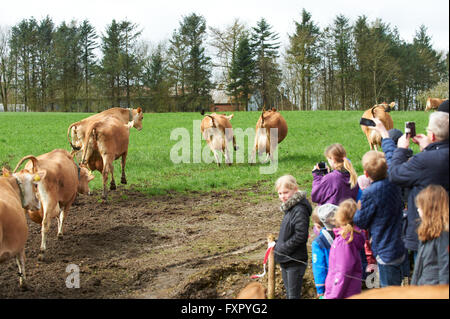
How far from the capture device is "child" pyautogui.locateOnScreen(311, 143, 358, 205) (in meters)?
5.27

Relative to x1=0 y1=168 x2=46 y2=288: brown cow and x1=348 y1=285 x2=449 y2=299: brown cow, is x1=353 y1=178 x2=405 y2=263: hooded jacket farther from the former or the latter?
x1=0 y1=168 x2=46 y2=288: brown cow

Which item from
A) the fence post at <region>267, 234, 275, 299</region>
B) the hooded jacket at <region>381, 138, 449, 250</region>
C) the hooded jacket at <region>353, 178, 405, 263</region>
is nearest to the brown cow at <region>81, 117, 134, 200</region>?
the fence post at <region>267, 234, 275, 299</region>

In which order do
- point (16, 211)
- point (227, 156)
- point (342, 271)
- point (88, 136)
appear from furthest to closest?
point (227, 156) < point (88, 136) < point (16, 211) < point (342, 271)

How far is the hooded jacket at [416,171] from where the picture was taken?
142 inches

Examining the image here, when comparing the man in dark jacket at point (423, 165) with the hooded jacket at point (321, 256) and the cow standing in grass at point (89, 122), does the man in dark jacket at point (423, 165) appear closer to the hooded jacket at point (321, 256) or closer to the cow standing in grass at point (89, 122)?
the hooded jacket at point (321, 256)

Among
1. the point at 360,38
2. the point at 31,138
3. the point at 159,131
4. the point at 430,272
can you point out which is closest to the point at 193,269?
the point at 430,272

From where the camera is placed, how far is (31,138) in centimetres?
2216

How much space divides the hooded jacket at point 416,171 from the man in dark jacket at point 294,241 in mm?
967

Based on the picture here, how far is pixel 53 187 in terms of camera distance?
7.57 metres

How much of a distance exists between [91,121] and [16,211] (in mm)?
6269

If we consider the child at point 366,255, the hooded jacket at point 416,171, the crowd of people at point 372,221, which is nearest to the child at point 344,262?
the crowd of people at point 372,221

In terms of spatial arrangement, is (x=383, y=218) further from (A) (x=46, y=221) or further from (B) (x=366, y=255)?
(A) (x=46, y=221)

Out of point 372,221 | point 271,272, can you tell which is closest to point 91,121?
point 271,272

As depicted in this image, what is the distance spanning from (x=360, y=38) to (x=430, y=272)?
151 ft
